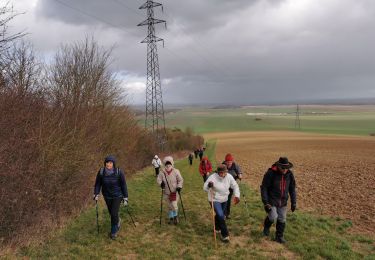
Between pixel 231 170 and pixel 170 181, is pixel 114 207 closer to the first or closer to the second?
pixel 170 181

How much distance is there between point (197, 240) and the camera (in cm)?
991

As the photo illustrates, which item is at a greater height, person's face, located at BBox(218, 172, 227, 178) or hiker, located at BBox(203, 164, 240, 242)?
person's face, located at BBox(218, 172, 227, 178)

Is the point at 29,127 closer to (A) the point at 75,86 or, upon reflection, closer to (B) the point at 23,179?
(B) the point at 23,179

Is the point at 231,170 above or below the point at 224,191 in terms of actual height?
above

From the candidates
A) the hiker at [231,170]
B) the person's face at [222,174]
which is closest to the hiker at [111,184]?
the person's face at [222,174]

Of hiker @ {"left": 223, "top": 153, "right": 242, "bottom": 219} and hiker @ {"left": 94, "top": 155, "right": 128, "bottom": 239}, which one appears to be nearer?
hiker @ {"left": 94, "top": 155, "right": 128, "bottom": 239}

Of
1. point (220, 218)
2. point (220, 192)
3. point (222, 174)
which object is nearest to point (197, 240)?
point (220, 218)

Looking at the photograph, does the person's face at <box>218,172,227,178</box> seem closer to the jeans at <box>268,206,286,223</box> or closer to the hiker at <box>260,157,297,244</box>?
the hiker at <box>260,157,297,244</box>

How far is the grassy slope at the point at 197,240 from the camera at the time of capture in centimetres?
885

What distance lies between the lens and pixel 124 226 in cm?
1124

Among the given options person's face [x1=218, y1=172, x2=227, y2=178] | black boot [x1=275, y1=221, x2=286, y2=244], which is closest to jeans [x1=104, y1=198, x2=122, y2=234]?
person's face [x1=218, y1=172, x2=227, y2=178]

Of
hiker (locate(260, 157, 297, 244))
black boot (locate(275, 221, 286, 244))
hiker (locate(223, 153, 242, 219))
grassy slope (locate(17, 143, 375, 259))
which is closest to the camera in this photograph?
grassy slope (locate(17, 143, 375, 259))

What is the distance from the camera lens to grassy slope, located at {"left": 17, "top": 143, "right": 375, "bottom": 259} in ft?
29.0

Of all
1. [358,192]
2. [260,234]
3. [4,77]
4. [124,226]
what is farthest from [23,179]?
[358,192]
